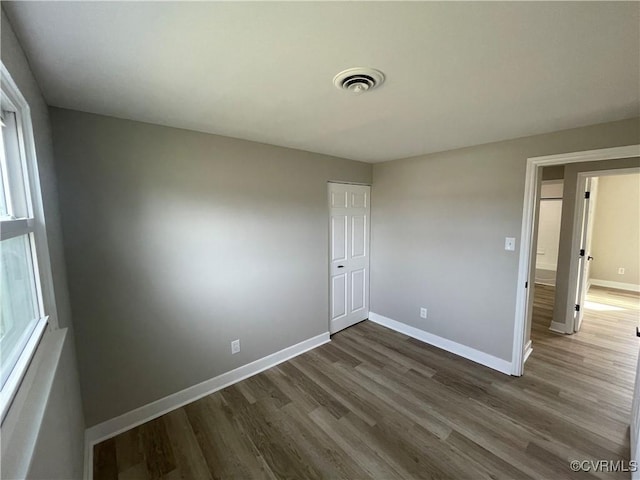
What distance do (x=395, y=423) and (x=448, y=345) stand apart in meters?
1.39

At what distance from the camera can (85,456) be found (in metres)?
1.68

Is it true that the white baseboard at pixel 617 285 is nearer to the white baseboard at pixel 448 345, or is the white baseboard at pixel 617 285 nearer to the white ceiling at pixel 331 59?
the white baseboard at pixel 448 345

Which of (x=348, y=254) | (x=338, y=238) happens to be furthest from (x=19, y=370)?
(x=348, y=254)

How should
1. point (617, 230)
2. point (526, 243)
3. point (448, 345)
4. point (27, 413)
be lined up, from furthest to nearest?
point (617, 230), point (448, 345), point (526, 243), point (27, 413)

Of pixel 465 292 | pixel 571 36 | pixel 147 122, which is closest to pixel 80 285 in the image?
pixel 147 122

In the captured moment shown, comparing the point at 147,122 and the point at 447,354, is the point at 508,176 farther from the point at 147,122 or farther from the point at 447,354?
the point at 147,122

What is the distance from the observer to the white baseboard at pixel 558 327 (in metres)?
3.39

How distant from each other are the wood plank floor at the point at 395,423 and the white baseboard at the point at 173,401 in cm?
6

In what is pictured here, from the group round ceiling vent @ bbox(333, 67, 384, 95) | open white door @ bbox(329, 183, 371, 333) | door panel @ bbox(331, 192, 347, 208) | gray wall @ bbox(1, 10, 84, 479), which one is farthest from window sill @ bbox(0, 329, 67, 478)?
door panel @ bbox(331, 192, 347, 208)

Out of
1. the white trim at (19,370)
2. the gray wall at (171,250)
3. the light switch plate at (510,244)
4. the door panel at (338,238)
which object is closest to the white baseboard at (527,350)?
the light switch plate at (510,244)

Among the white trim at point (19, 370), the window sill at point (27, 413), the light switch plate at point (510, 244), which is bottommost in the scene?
the window sill at point (27, 413)

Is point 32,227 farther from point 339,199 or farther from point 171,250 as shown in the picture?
point 339,199

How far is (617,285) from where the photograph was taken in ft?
17.0

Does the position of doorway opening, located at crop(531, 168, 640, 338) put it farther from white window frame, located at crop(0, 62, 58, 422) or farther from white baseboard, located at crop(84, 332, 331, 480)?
white window frame, located at crop(0, 62, 58, 422)
